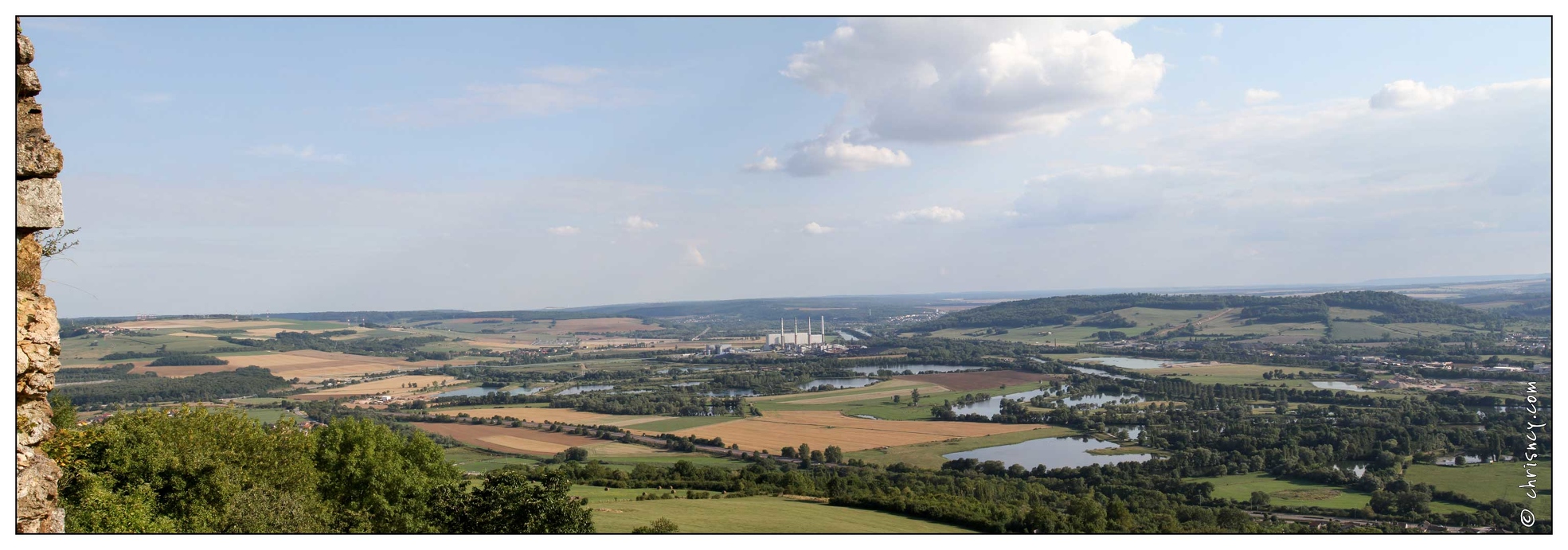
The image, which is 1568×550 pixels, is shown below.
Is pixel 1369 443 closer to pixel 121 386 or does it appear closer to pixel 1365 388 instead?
pixel 1365 388

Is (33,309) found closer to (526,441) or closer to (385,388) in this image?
(526,441)

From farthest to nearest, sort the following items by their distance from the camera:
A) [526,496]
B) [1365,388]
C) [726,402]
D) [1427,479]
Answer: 1. [726,402]
2. [1365,388]
3. [1427,479]
4. [526,496]

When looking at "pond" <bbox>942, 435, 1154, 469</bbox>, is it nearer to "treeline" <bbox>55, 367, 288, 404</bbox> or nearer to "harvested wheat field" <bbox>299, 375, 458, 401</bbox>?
"harvested wheat field" <bbox>299, 375, 458, 401</bbox>

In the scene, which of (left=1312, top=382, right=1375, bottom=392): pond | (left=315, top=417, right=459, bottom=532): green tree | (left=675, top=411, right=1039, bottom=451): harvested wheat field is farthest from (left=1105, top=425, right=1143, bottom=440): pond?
(left=315, top=417, right=459, bottom=532): green tree

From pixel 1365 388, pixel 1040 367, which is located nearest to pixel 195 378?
pixel 1040 367

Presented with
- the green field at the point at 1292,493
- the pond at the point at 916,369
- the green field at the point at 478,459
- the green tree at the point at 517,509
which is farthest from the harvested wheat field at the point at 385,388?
the green field at the point at 1292,493
